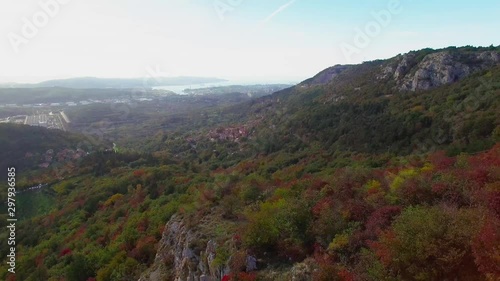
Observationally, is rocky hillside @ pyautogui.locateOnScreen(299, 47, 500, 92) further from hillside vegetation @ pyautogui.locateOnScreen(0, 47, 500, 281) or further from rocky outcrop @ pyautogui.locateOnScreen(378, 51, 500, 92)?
hillside vegetation @ pyautogui.locateOnScreen(0, 47, 500, 281)

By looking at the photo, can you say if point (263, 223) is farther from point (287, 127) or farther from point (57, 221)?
point (287, 127)

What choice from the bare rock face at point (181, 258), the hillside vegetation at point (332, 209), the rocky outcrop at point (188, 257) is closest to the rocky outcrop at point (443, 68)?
the hillside vegetation at point (332, 209)

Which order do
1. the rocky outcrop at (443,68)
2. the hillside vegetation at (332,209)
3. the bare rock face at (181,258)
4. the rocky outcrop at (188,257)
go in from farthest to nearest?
1. the rocky outcrop at (443,68)
2. the bare rock face at (181,258)
3. the rocky outcrop at (188,257)
4. the hillside vegetation at (332,209)

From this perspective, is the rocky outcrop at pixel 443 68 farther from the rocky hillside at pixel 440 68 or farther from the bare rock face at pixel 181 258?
the bare rock face at pixel 181 258

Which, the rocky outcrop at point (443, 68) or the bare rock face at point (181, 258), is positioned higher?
the rocky outcrop at point (443, 68)

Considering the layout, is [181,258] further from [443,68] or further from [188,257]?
[443,68]

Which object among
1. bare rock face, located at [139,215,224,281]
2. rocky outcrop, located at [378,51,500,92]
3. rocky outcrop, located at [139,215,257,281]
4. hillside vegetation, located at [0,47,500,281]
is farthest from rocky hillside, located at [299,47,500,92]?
rocky outcrop, located at [139,215,257,281]

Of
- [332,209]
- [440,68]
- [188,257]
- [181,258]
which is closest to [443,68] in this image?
[440,68]

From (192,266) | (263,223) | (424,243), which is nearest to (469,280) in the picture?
(424,243)

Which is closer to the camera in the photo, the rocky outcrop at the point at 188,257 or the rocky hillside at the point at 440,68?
the rocky outcrop at the point at 188,257
